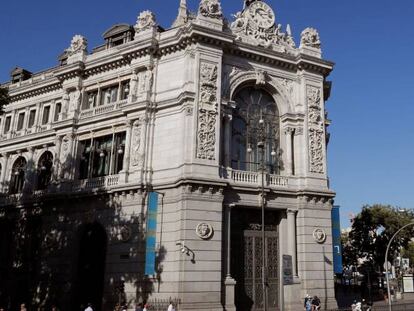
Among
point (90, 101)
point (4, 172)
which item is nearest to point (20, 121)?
point (4, 172)

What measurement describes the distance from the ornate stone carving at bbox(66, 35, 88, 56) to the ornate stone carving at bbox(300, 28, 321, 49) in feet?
57.2

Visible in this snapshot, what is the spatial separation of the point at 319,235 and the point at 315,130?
771cm

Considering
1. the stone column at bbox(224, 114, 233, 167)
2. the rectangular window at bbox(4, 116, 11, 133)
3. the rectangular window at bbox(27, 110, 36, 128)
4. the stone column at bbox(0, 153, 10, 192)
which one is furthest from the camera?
the rectangular window at bbox(4, 116, 11, 133)

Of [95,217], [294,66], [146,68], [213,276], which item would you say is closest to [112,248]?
[95,217]

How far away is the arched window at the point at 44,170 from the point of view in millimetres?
36062

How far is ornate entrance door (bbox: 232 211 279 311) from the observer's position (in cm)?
2803

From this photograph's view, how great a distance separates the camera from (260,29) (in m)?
32.7

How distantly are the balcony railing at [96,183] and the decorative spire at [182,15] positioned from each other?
40.0 ft

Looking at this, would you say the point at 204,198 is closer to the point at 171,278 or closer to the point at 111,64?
the point at 171,278

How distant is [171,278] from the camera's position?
2606 cm

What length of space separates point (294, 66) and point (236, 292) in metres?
17.0

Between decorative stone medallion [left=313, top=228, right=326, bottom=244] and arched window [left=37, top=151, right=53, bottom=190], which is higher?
arched window [left=37, top=151, right=53, bottom=190]

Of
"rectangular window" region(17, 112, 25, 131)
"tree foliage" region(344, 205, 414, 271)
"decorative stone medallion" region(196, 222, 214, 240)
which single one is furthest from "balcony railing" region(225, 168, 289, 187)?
"tree foliage" region(344, 205, 414, 271)

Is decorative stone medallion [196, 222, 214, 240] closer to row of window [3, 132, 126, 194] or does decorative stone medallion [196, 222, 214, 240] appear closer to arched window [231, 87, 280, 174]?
arched window [231, 87, 280, 174]
